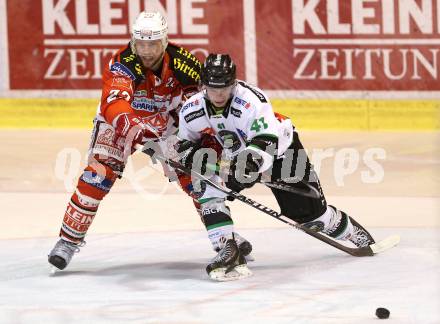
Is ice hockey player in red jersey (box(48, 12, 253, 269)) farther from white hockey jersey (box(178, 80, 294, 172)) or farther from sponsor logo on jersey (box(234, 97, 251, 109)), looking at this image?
sponsor logo on jersey (box(234, 97, 251, 109))

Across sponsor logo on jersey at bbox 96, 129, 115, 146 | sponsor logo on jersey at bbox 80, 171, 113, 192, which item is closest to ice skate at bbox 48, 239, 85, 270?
sponsor logo on jersey at bbox 80, 171, 113, 192

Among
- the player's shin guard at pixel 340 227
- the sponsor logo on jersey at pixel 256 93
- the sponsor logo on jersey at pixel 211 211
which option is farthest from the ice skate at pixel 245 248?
the sponsor logo on jersey at pixel 256 93

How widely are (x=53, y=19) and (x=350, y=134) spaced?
2505 millimetres

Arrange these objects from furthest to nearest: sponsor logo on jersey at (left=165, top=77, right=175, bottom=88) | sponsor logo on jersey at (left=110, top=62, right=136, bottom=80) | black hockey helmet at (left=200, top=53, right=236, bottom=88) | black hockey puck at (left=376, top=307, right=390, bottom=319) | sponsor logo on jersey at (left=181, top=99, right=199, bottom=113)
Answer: sponsor logo on jersey at (left=165, top=77, right=175, bottom=88)
sponsor logo on jersey at (left=110, top=62, right=136, bottom=80)
sponsor logo on jersey at (left=181, top=99, right=199, bottom=113)
black hockey helmet at (left=200, top=53, right=236, bottom=88)
black hockey puck at (left=376, top=307, right=390, bottom=319)

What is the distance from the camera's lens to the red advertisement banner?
1019cm

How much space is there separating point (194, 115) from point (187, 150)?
0.20m

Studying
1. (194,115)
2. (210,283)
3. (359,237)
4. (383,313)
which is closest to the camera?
(383,313)

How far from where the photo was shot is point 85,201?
670 cm

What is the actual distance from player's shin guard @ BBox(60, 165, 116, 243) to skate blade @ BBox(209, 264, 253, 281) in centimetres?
75

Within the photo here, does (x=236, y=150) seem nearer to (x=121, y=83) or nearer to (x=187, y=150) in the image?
(x=187, y=150)

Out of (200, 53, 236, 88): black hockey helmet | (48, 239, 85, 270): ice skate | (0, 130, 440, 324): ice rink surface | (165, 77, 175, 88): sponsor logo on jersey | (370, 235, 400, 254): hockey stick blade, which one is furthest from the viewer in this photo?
(370, 235, 400, 254): hockey stick blade

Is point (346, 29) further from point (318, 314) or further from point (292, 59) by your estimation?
point (318, 314)

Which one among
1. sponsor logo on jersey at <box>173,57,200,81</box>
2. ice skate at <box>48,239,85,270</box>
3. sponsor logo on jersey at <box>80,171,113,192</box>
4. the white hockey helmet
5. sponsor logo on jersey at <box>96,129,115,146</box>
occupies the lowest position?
ice skate at <box>48,239,85,270</box>

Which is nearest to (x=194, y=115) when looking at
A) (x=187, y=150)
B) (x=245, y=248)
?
(x=187, y=150)
